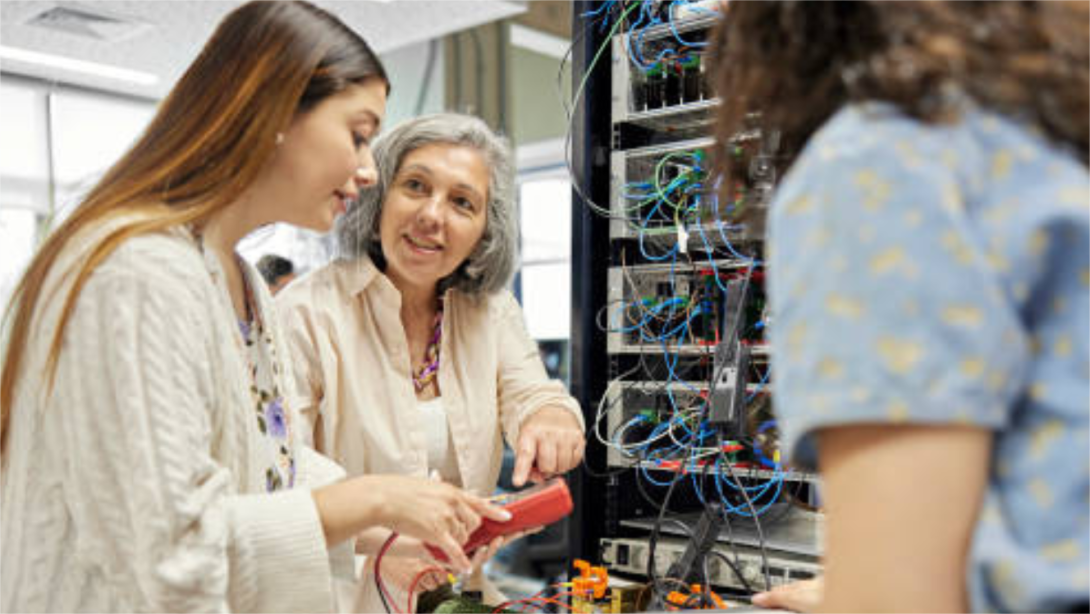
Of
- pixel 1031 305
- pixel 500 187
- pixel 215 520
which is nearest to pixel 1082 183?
pixel 1031 305

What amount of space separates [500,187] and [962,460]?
1.47 meters

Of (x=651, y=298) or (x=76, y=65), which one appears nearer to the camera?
(x=651, y=298)

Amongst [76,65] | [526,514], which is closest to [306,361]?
[526,514]

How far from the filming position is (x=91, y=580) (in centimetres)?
89

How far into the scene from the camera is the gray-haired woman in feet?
5.24

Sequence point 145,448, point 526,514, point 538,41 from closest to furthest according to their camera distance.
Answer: point 145,448 < point 526,514 < point 538,41

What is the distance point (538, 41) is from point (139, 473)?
4058mm

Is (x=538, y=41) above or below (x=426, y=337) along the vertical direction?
above

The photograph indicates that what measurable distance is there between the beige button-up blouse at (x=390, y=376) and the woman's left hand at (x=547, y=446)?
4cm

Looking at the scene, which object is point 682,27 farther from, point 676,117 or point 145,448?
point 145,448

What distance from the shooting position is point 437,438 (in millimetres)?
1664

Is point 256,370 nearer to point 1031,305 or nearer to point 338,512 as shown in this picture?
point 338,512

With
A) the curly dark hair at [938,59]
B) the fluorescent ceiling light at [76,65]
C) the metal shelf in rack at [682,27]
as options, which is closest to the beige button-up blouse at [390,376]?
the metal shelf in rack at [682,27]

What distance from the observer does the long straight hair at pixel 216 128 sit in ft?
3.08
